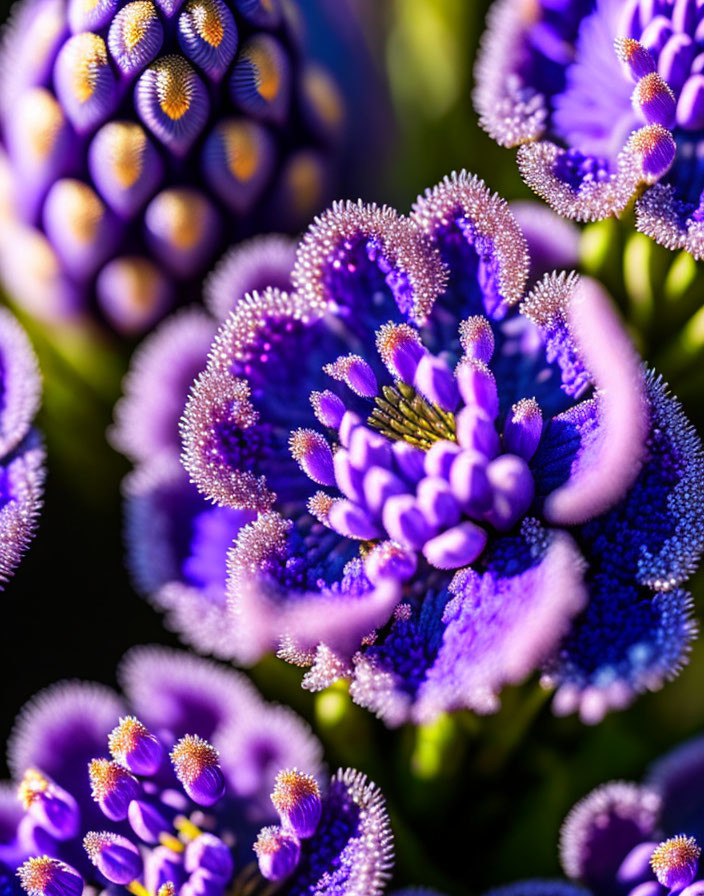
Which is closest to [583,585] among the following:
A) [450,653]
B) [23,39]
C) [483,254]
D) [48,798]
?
[450,653]

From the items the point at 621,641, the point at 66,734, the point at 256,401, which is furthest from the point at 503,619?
the point at 66,734

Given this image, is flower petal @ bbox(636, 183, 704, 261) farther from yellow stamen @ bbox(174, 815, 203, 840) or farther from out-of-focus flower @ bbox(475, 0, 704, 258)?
yellow stamen @ bbox(174, 815, 203, 840)

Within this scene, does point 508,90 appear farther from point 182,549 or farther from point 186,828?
point 186,828

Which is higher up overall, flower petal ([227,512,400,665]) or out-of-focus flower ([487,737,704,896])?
flower petal ([227,512,400,665])

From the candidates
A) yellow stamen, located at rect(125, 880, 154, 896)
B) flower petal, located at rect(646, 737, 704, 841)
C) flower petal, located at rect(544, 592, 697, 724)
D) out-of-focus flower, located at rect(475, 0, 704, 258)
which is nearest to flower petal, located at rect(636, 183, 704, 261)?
out-of-focus flower, located at rect(475, 0, 704, 258)

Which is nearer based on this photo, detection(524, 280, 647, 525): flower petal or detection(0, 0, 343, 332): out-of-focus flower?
detection(524, 280, 647, 525): flower petal

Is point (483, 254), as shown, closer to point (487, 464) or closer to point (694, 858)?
point (487, 464)

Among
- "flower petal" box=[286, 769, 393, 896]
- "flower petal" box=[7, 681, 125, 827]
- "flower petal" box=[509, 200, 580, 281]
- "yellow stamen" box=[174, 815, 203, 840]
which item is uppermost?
"flower petal" box=[509, 200, 580, 281]
